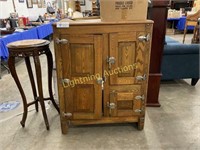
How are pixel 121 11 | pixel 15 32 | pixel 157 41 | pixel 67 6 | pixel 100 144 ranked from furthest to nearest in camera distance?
pixel 67 6, pixel 15 32, pixel 157 41, pixel 100 144, pixel 121 11

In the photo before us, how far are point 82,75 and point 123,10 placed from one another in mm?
637

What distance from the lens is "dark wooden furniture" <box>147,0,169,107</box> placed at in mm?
1979

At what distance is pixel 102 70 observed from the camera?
162cm

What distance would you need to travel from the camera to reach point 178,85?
117 inches

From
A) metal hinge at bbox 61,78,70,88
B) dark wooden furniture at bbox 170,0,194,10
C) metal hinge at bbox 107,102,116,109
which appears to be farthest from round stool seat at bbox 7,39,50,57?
dark wooden furniture at bbox 170,0,194,10

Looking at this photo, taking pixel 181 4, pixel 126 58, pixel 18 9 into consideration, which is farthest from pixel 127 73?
→ pixel 181 4

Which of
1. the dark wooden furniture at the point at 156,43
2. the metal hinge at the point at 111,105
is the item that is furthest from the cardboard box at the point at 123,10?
the metal hinge at the point at 111,105

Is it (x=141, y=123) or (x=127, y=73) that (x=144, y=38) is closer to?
(x=127, y=73)

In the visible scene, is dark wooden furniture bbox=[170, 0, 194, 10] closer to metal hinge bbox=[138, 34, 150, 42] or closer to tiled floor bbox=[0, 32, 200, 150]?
tiled floor bbox=[0, 32, 200, 150]

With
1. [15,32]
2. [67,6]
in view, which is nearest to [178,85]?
[15,32]

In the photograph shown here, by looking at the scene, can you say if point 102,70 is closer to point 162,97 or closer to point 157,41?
point 157,41

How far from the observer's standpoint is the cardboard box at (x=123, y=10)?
4.83 ft

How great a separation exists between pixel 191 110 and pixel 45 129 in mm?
1720

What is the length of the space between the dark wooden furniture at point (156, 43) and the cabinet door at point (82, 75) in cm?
83
